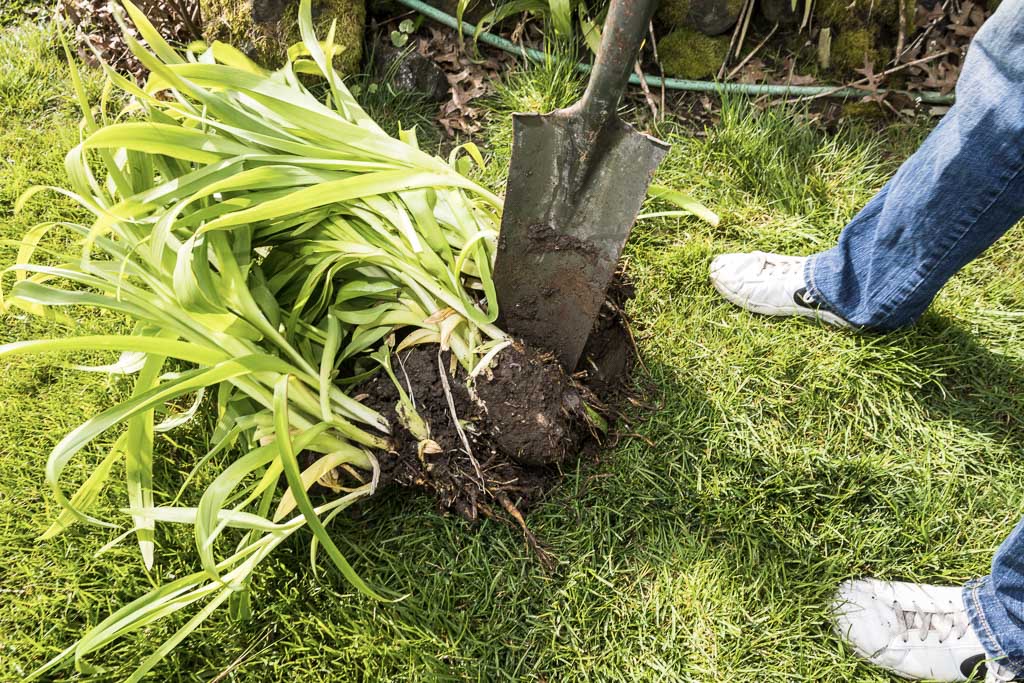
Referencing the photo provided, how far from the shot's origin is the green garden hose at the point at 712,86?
7.77ft

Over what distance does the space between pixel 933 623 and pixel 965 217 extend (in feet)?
3.04

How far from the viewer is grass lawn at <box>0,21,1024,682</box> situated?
5.33ft

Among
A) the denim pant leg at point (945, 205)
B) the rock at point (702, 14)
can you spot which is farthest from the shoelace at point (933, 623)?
Result: the rock at point (702, 14)

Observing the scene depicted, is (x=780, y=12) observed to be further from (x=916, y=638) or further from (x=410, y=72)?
(x=916, y=638)

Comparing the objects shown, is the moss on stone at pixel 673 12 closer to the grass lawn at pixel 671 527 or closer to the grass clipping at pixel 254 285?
the grass lawn at pixel 671 527

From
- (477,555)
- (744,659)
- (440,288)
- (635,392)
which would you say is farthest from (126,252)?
(744,659)

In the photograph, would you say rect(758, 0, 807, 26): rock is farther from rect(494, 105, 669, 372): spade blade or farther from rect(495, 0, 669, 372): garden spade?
rect(494, 105, 669, 372): spade blade

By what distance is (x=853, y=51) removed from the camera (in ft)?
7.79

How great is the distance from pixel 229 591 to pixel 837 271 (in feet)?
5.52

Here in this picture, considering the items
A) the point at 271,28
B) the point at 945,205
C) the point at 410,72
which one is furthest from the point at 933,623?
the point at 271,28

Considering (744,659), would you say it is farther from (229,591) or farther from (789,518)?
(229,591)

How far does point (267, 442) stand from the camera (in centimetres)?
165

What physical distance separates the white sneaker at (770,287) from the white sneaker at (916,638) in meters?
0.75

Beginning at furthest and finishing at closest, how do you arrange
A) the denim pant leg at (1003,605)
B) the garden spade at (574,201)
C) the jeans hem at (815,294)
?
the jeans hem at (815,294) → the denim pant leg at (1003,605) → the garden spade at (574,201)
